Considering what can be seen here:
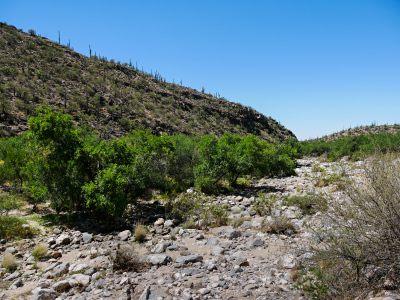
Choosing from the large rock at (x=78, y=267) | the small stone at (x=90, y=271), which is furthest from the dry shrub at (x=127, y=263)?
the large rock at (x=78, y=267)

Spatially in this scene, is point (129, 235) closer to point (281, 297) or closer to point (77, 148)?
point (77, 148)

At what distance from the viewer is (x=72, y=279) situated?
5242mm

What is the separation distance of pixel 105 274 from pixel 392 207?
5853 millimetres

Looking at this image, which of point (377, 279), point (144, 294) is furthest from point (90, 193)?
point (377, 279)

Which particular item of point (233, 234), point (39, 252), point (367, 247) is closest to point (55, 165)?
point (39, 252)

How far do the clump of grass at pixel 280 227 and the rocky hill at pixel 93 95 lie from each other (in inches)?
930

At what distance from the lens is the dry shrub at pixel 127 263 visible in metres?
5.66

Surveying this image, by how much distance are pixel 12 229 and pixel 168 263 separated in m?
5.75

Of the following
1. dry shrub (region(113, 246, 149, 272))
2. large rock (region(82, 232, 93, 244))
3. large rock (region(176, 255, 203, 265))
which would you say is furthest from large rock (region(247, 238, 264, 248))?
large rock (region(82, 232, 93, 244))

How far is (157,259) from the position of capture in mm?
5980

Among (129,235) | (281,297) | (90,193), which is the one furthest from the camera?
(90,193)

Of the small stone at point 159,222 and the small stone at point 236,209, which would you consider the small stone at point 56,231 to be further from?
the small stone at point 236,209

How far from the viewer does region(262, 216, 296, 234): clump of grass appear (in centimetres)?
736

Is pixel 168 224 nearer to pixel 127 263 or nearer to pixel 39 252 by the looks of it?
pixel 127 263
